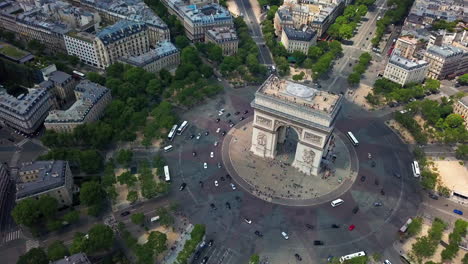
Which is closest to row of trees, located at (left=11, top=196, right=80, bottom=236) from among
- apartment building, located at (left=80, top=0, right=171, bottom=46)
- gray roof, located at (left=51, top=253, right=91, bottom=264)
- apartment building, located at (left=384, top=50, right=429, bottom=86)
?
gray roof, located at (left=51, top=253, right=91, bottom=264)

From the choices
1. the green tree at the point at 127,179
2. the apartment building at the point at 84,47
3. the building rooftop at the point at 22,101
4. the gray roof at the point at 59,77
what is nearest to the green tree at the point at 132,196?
the green tree at the point at 127,179

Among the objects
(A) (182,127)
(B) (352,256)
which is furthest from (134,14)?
(B) (352,256)

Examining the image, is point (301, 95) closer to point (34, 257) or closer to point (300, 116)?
point (300, 116)

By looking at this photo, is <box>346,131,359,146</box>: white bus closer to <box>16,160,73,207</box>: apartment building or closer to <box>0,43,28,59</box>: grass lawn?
<box>16,160,73,207</box>: apartment building

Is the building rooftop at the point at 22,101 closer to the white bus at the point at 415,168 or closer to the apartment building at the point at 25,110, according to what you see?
the apartment building at the point at 25,110

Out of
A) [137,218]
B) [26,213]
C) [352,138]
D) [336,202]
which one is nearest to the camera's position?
[26,213]

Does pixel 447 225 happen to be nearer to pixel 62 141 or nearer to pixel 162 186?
pixel 162 186

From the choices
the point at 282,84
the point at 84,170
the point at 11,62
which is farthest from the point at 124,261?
the point at 11,62
